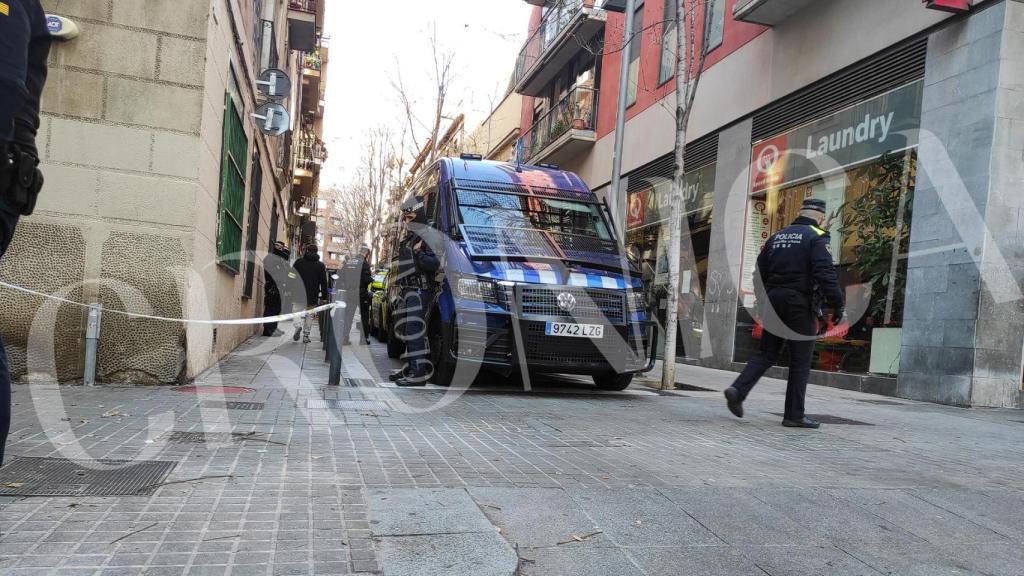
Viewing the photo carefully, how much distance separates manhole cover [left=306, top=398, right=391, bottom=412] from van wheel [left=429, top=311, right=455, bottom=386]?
111 centimetres

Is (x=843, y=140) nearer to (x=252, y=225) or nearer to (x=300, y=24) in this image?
(x=252, y=225)

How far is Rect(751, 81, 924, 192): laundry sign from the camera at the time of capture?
9.89 meters

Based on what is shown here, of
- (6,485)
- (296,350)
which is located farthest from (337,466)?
A: (296,350)

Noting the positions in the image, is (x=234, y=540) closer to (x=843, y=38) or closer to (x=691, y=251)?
(x=843, y=38)

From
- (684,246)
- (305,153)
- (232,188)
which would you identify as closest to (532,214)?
(232,188)

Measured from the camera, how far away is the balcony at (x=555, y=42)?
20375mm

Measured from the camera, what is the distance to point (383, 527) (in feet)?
9.96

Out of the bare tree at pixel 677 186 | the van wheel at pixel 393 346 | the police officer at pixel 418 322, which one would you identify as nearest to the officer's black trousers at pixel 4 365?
the police officer at pixel 418 322

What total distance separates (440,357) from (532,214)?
1994mm

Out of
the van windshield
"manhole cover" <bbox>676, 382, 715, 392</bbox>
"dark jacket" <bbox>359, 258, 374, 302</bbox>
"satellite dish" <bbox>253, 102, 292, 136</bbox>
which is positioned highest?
"satellite dish" <bbox>253, 102, 292, 136</bbox>

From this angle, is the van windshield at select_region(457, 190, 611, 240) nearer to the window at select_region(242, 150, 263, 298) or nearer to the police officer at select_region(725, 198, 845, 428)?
the police officer at select_region(725, 198, 845, 428)

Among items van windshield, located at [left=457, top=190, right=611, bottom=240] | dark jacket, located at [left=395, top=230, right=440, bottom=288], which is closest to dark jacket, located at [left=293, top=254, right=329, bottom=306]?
dark jacket, located at [left=395, top=230, right=440, bottom=288]

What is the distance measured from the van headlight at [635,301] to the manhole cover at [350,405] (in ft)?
8.79

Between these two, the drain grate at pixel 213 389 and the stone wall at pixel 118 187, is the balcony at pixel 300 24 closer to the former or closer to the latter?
the stone wall at pixel 118 187
